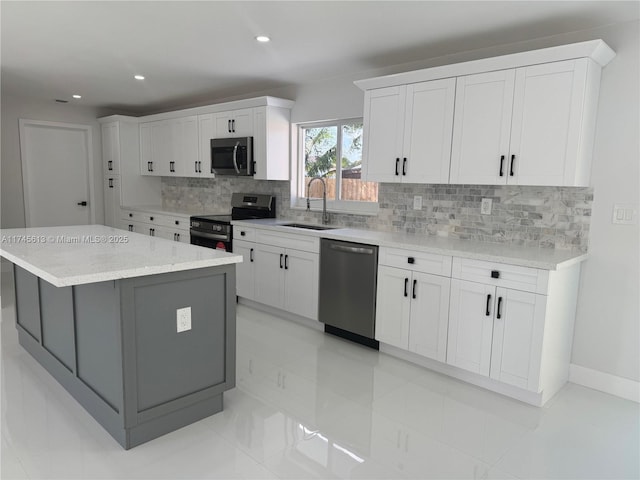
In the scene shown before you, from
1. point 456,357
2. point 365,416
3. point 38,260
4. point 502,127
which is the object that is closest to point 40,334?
point 38,260

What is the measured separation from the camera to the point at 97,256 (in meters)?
2.34

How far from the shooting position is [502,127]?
2873 mm

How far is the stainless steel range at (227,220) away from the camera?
182 inches

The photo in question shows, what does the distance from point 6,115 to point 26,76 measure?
1457 mm

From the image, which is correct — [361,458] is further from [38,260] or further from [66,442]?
[38,260]

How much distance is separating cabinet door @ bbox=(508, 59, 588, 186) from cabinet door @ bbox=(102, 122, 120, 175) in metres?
5.44

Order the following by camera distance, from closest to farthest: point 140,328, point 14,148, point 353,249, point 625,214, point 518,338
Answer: point 140,328
point 518,338
point 625,214
point 353,249
point 14,148

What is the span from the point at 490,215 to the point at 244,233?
236cm

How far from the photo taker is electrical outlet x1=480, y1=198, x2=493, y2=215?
3301 mm

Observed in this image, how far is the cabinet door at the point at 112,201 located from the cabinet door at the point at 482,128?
16.7 ft

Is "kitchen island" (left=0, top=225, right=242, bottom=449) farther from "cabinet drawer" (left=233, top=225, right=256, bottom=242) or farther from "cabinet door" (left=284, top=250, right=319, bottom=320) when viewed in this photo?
"cabinet drawer" (left=233, top=225, right=256, bottom=242)

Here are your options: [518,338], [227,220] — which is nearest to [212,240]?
[227,220]

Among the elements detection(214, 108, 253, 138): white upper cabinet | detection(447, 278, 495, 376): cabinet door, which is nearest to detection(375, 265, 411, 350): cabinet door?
detection(447, 278, 495, 376): cabinet door

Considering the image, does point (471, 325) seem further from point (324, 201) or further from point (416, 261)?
point (324, 201)
